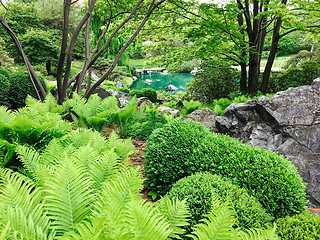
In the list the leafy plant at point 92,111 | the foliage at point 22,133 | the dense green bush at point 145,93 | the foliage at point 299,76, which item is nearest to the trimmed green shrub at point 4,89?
the leafy plant at point 92,111

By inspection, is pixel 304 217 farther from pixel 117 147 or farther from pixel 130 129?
pixel 130 129

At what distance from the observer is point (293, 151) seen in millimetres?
3199

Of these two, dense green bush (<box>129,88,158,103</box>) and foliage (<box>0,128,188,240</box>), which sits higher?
foliage (<box>0,128,188,240</box>)

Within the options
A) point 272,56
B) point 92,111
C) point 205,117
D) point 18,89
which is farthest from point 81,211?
point 272,56

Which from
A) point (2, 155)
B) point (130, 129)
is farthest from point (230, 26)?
point (2, 155)

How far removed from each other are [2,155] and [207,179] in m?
2.11

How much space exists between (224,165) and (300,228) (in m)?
0.87

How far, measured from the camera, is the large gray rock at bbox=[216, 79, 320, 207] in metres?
3.03

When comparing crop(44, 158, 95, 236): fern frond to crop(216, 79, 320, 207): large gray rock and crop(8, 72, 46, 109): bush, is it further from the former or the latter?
crop(8, 72, 46, 109): bush

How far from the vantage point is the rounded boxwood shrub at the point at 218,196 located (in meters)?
1.81

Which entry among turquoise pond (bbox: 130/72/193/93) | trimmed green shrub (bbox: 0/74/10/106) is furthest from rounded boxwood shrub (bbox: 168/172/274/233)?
turquoise pond (bbox: 130/72/193/93)

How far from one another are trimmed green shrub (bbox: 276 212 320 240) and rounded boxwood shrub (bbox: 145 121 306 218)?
28 centimetres

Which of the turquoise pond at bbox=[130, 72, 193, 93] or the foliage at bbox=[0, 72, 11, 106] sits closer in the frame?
the foliage at bbox=[0, 72, 11, 106]

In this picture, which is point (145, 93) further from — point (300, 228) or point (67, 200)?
point (67, 200)
